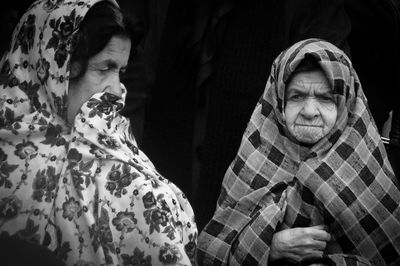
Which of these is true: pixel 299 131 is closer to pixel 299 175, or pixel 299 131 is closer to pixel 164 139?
pixel 299 175

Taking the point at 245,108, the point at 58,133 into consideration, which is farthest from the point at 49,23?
the point at 245,108

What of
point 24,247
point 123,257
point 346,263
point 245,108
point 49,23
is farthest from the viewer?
point 245,108

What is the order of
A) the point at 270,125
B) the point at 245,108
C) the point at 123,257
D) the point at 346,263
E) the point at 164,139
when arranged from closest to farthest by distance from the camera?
1. the point at 123,257
2. the point at 346,263
3. the point at 270,125
4. the point at 245,108
5. the point at 164,139

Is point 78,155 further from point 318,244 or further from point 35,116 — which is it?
point 318,244

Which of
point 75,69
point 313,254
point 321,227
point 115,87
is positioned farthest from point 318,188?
point 75,69

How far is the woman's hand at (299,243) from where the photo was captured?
3160 millimetres

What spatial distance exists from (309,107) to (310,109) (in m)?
0.01

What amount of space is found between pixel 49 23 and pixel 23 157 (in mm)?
538

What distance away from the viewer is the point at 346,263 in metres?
3.12

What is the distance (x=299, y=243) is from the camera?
3172 millimetres

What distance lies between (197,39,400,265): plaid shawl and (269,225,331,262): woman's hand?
4 cm

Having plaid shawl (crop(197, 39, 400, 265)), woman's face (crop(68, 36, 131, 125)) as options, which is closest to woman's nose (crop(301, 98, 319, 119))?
plaid shawl (crop(197, 39, 400, 265))

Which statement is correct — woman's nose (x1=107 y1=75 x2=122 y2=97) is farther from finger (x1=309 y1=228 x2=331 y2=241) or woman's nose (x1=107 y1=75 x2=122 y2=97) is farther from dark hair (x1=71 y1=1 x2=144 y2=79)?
finger (x1=309 y1=228 x2=331 y2=241)

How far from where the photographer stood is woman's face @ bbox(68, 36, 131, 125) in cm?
296
